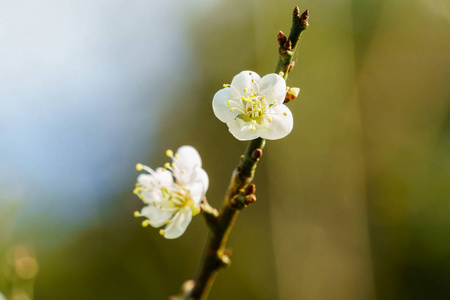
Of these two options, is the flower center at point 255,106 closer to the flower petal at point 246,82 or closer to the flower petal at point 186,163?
the flower petal at point 246,82

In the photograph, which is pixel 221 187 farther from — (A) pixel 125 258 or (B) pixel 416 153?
(B) pixel 416 153

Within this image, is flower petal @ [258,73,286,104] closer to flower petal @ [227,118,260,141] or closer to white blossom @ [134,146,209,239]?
flower petal @ [227,118,260,141]

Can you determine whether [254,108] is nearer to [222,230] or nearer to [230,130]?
[230,130]

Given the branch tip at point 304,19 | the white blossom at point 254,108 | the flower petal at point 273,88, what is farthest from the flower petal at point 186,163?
the branch tip at point 304,19

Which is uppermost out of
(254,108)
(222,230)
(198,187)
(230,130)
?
(254,108)

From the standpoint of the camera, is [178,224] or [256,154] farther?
[178,224]

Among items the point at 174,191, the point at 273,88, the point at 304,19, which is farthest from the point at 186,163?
the point at 304,19
